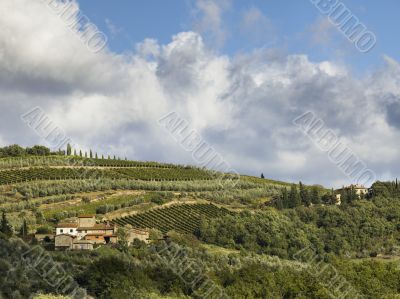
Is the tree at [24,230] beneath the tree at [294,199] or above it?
beneath

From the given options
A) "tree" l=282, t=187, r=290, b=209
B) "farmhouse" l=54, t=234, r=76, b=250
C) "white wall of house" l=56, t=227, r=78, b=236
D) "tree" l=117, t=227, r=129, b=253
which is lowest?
"farmhouse" l=54, t=234, r=76, b=250

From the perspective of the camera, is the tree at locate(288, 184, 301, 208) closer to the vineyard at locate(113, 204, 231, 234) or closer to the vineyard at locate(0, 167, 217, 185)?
the vineyard at locate(113, 204, 231, 234)

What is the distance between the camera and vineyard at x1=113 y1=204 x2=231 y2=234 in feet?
414

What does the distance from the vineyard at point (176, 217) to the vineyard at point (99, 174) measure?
23.6m

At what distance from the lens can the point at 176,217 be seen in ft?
441

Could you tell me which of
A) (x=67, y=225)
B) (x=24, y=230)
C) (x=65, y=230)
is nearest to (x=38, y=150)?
(x=67, y=225)

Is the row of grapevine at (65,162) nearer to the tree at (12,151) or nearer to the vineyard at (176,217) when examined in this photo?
the tree at (12,151)

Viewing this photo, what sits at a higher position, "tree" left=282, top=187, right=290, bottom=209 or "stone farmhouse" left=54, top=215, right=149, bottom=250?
"tree" left=282, top=187, right=290, bottom=209

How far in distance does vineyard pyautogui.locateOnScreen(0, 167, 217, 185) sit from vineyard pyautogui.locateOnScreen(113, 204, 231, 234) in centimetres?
2365

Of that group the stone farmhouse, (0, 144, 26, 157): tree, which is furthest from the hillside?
(0, 144, 26, 157): tree

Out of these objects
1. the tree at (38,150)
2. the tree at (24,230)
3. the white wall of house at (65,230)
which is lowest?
the tree at (24,230)

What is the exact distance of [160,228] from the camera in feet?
→ 410

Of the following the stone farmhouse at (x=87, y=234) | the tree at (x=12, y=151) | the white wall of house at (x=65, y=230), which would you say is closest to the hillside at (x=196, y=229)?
the stone farmhouse at (x=87, y=234)

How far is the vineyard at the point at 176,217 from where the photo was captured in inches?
4963
